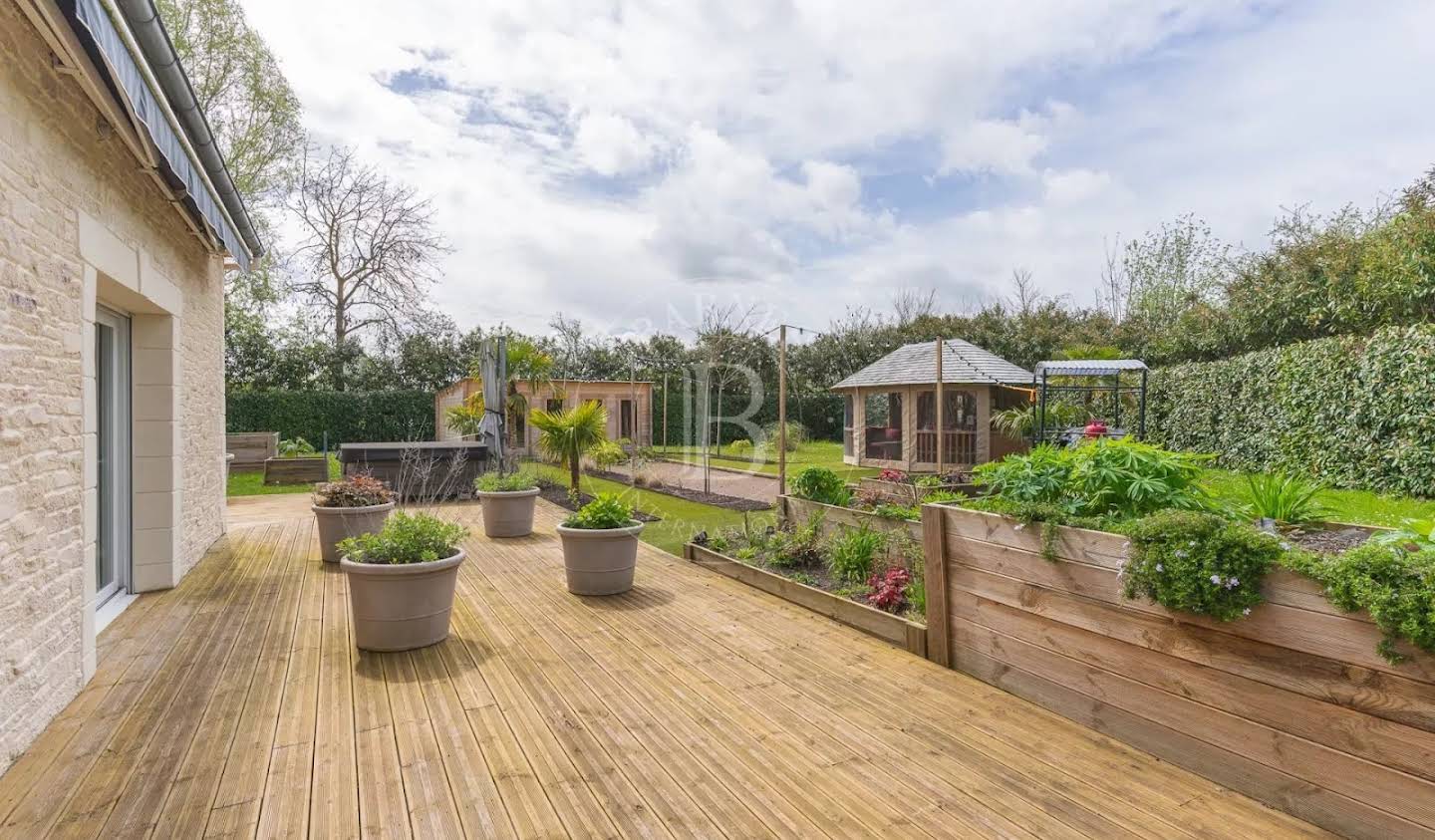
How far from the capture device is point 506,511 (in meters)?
7.43

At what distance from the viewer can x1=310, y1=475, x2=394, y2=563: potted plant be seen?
233 inches

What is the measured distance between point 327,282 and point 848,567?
21.6 metres

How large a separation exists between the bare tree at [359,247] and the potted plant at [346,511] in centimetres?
1663

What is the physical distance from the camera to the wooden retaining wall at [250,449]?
47.1ft

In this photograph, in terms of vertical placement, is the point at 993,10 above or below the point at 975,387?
above

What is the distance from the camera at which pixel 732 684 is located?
3.37 metres

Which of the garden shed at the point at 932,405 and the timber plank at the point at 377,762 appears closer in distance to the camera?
the timber plank at the point at 377,762

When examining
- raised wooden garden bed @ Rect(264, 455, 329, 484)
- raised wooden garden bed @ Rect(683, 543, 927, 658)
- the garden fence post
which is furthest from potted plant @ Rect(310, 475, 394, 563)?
raised wooden garden bed @ Rect(264, 455, 329, 484)

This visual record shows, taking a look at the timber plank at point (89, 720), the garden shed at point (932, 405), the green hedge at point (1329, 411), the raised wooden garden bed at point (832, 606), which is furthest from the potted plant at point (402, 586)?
the garden shed at point (932, 405)

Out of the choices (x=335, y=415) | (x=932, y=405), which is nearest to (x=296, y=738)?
(x=932, y=405)

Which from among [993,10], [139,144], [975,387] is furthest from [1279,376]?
[139,144]

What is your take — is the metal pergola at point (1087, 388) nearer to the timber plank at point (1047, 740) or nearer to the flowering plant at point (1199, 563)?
the timber plank at point (1047, 740)

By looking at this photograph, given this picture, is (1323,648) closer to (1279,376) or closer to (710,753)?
(710,753)

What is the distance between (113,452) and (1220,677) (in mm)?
6516
